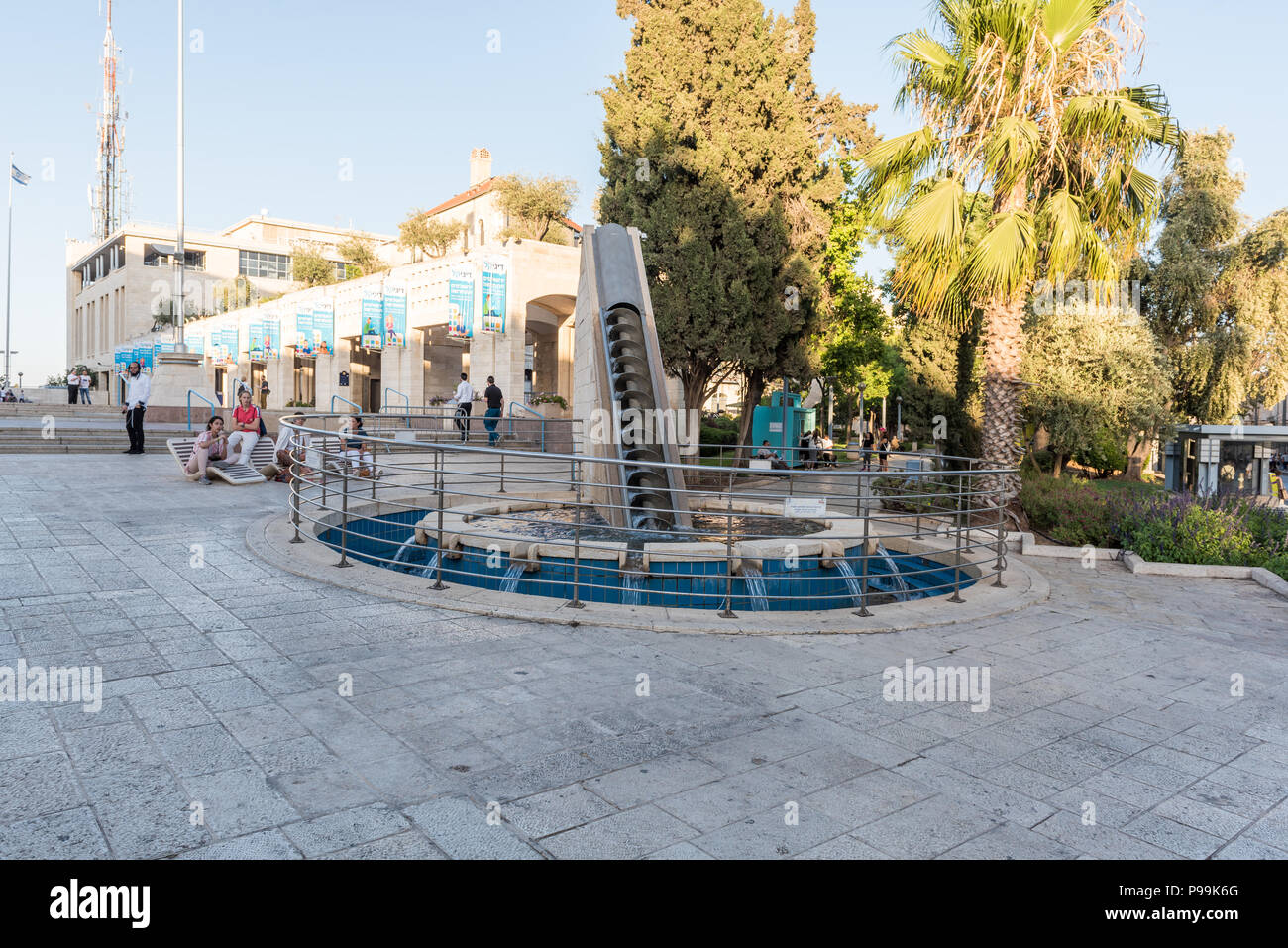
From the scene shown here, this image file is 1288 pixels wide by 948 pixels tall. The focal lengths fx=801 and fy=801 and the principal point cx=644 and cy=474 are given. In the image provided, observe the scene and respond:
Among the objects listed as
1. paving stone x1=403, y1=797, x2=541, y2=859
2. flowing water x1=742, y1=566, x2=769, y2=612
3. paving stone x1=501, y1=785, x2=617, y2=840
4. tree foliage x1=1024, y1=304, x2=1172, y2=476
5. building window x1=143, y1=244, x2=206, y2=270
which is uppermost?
building window x1=143, y1=244, x2=206, y2=270

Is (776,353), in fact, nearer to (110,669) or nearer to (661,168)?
(661,168)

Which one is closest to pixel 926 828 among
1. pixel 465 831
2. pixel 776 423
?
pixel 465 831

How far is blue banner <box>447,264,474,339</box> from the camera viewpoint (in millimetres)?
29109

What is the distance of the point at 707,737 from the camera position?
14.2 ft

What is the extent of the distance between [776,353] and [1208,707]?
17.2m

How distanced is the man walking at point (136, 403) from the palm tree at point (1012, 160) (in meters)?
15.1

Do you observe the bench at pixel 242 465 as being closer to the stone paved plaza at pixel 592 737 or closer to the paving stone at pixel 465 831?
the stone paved plaza at pixel 592 737

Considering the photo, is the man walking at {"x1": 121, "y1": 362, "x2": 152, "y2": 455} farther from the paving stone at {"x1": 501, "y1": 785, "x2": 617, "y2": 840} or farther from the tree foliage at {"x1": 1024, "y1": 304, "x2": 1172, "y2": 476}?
the tree foliage at {"x1": 1024, "y1": 304, "x2": 1172, "y2": 476}

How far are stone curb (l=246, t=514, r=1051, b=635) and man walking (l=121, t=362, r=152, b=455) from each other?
35.2 ft

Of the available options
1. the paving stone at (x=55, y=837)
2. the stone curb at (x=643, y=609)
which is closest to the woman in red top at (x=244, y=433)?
the stone curb at (x=643, y=609)

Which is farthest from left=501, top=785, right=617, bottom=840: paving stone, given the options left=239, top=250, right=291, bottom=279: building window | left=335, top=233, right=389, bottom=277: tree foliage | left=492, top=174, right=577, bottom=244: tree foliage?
left=239, top=250, right=291, bottom=279: building window

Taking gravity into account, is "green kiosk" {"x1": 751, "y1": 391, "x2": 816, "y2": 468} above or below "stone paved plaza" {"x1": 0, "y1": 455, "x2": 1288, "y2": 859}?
above

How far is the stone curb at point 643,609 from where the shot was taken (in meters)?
6.59
